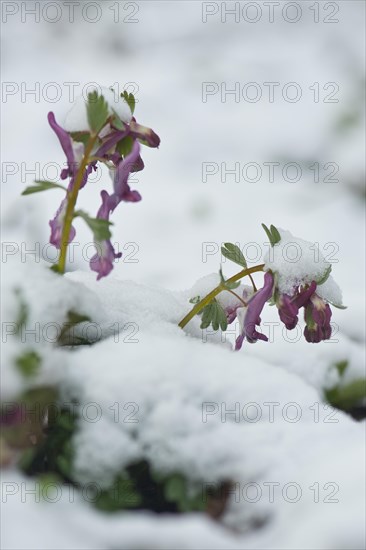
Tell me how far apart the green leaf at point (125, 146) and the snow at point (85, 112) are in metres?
0.02

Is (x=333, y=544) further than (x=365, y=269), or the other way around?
(x=365, y=269)

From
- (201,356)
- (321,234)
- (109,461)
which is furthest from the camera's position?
(321,234)

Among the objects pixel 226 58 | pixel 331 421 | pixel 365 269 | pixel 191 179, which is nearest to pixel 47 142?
pixel 191 179

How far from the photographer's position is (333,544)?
59 centimetres

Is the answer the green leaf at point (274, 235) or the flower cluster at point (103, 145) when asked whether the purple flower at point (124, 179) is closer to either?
the flower cluster at point (103, 145)

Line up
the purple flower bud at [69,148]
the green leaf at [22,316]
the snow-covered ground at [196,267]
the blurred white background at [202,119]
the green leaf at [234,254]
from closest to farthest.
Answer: the snow-covered ground at [196,267], the green leaf at [22,316], the purple flower bud at [69,148], the green leaf at [234,254], the blurred white background at [202,119]

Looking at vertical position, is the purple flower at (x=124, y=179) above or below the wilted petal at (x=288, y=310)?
above

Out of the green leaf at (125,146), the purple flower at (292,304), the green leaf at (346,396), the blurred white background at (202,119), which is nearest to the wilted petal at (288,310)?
the purple flower at (292,304)

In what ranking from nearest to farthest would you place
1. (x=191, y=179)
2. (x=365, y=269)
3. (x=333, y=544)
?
(x=333, y=544), (x=365, y=269), (x=191, y=179)

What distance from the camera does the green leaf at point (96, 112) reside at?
33.0 inches

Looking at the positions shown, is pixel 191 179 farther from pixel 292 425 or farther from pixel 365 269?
pixel 292 425

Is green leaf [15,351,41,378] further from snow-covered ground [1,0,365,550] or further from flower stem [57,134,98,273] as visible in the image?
flower stem [57,134,98,273]

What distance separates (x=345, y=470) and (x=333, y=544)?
108mm

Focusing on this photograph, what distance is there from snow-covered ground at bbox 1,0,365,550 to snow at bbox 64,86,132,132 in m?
0.17
